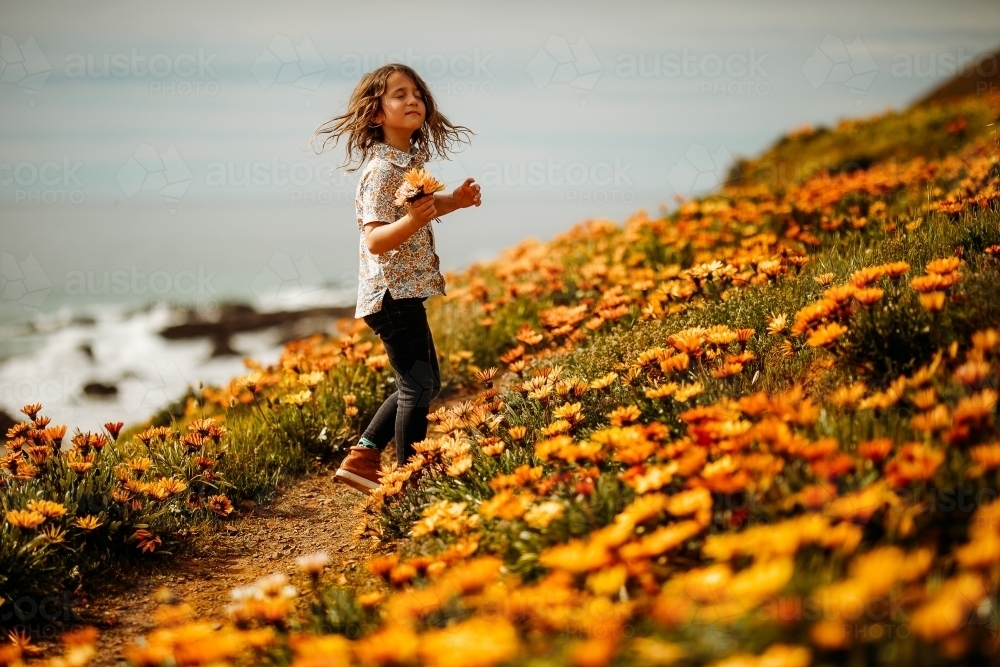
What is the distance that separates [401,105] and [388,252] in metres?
0.72

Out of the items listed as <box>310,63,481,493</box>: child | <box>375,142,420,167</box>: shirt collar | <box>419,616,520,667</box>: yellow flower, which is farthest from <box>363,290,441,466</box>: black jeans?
<box>419,616,520,667</box>: yellow flower

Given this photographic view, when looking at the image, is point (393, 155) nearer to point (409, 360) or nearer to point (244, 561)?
point (409, 360)

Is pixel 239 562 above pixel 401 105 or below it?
below

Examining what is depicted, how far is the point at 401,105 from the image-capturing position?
389 cm

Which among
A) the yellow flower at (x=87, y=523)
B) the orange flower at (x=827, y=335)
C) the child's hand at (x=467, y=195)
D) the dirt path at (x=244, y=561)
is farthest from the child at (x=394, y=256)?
the orange flower at (x=827, y=335)

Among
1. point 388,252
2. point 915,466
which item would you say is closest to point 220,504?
point 388,252

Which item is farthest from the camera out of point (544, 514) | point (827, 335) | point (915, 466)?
point (827, 335)

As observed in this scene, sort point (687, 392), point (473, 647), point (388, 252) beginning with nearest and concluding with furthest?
1. point (473, 647)
2. point (687, 392)
3. point (388, 252)

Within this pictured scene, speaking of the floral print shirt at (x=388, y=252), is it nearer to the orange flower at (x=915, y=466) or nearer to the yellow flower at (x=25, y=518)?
the yellow flower at (x=25, y=518)

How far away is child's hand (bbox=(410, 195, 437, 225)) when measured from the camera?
3.40 m

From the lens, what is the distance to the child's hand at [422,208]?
3.40 metres

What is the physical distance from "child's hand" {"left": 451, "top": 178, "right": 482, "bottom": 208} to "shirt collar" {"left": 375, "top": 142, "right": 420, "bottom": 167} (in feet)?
1.09

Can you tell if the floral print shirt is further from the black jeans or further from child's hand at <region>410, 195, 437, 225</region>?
child's hand at <region>410, 195, 437, 225</region>

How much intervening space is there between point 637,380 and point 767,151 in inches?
523
